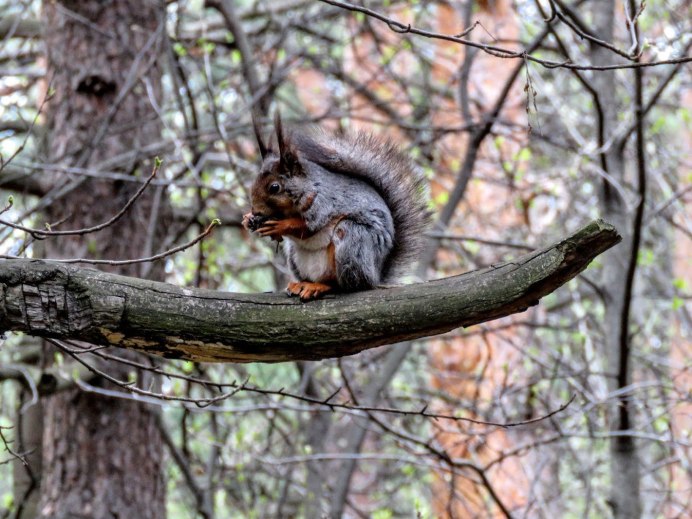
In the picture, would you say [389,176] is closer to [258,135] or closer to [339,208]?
[339,208]

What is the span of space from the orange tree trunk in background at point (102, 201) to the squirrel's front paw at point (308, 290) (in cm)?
154

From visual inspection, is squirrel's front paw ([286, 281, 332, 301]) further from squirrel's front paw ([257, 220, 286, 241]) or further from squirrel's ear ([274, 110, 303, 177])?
squirrel's ear ([274, 110, 303, 177])

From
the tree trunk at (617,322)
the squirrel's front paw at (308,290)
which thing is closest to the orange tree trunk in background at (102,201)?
the squirrel's front paw at (308,290)

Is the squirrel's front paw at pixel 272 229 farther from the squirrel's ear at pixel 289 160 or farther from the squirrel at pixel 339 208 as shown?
the squirrel's ear at pixel 289 160

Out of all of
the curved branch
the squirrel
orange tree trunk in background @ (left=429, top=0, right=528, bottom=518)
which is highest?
orange tree trunk in background @ (left=429, top=0, right=528, bottom=518)

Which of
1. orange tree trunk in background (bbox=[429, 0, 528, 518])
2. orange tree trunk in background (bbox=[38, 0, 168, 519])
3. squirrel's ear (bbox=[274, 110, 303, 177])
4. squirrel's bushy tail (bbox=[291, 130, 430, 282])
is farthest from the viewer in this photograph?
orange tree trunk in background (bbox=[429, 0, 528, 518])

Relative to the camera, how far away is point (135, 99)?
372 centimetres

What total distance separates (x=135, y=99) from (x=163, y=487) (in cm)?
176

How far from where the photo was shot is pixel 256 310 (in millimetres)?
1664

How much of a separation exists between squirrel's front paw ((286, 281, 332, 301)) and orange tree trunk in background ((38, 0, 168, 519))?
1.54 m

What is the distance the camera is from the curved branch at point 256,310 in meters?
1.52

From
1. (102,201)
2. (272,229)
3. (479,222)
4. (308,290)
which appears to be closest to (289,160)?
(272,229)

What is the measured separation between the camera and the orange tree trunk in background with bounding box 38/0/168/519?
3270 millimetres

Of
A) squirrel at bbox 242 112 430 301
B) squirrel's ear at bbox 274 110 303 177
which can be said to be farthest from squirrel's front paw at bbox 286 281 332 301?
squirrel's ear at bbox 274 110 303 177
